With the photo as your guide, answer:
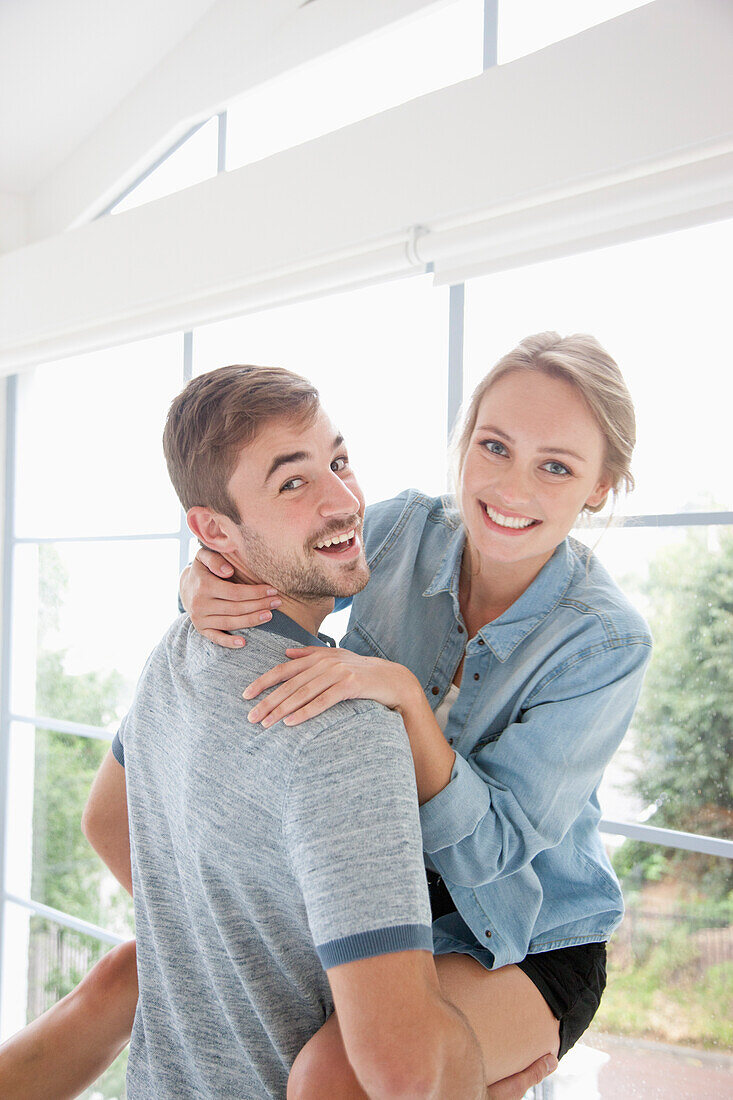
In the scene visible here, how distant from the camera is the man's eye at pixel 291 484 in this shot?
142 cm

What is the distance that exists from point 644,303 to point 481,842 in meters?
1.42

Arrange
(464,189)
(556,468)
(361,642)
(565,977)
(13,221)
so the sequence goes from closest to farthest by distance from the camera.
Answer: (565,977), (556,468), (361,642), (464,189), (13,221)

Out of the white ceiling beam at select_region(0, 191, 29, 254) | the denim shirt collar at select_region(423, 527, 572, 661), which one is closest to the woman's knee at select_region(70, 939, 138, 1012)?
the denim shirt collar at select_region(423, 527, 572, 661)

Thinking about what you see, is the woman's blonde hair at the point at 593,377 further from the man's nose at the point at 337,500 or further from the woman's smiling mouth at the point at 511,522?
the man's nose at the point at 337,500

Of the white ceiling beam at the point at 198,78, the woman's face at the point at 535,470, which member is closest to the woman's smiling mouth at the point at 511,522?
the woman's face at the point at 535,470

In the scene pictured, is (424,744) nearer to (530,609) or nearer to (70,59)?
(530,609)

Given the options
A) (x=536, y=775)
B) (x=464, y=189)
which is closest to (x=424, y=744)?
(x=536, y=775)

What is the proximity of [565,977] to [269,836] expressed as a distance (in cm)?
73

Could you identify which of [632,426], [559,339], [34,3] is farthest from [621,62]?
[34,3]

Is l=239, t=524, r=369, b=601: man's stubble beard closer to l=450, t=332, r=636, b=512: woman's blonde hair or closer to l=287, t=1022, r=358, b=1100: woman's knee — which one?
l=450, t=332, r=636, b=512: woman's blonde hair

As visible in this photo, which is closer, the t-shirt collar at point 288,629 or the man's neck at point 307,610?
the t-shirt collar at point 288,629

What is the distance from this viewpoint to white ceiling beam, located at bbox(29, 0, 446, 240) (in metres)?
2.77

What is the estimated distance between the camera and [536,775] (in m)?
1.38

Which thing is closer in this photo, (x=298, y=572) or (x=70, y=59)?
(x=298, y=572)
